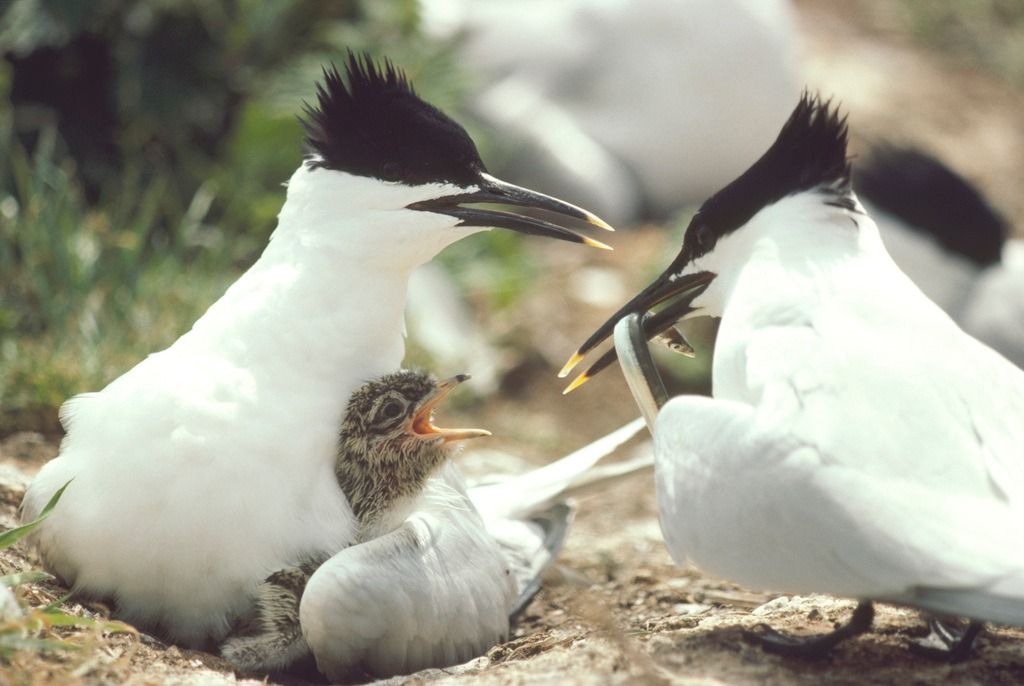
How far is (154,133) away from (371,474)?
12.9 feet

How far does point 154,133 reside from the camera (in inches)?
274

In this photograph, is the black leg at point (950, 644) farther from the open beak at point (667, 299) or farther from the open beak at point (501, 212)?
the open beak at point (501, 212)

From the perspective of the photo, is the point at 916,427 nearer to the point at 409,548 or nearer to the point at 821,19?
the point at 409,548

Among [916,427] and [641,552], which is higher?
[916,427]

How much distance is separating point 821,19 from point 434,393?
9.10 m

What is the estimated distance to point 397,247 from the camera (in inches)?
138

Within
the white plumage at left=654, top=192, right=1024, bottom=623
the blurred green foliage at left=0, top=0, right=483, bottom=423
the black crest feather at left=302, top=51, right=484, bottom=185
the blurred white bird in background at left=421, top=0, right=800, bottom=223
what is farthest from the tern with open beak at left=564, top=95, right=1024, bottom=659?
the blurred white bird in background at left=421, top=0, right=800, bottom=223

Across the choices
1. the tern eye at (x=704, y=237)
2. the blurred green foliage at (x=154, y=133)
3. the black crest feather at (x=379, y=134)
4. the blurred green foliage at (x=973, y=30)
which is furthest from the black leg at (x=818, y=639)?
the blurred green foliage at (x=973, y=30)

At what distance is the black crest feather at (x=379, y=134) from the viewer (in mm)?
3541

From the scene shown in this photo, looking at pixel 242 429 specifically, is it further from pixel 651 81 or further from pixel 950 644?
pixel 651 81

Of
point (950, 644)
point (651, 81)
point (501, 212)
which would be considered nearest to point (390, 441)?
point (501, 212)

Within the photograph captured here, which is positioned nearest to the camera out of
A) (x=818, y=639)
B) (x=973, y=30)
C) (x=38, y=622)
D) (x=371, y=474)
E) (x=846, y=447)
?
(x=846, y=447)

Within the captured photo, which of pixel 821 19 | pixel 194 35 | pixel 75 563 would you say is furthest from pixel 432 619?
pixel 821 19

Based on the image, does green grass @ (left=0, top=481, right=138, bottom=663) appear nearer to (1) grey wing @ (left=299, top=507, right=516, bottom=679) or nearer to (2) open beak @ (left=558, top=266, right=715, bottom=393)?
(1) grey wing @ (left=299, top=507, right=516, bottom=679)
